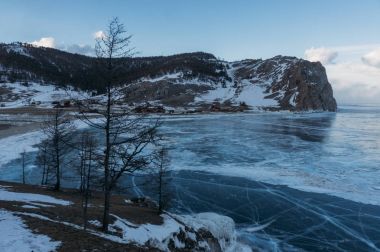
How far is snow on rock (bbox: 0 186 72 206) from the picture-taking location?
72.6ft

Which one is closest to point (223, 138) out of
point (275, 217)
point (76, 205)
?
point (275, 217)

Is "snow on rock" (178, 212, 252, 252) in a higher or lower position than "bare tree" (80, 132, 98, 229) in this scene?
lower

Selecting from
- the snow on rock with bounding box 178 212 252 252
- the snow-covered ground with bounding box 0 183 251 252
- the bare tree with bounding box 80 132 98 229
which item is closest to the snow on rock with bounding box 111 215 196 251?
the snow-covered ground with bounding box 0 183 251 252

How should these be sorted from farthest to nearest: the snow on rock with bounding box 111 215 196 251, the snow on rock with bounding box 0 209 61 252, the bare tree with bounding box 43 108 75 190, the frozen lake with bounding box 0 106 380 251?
the bare tree with bounding box 43 108 75 190
the frozen lake with bounding box 0 106 380 251
the snow on rock with bounding box 111 215 196 251
the snow on rock with bounding box 0 209 61 252

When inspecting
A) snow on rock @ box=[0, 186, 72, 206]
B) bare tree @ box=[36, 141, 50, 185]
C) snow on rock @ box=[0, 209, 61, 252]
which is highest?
snow on rock @ box=[0, 209, 61, 252]

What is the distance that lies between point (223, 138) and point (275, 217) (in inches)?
1797

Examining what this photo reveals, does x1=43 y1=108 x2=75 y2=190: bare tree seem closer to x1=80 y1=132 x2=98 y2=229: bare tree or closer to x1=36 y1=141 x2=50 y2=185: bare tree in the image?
x1=36 y1=141 x2=50 y2=185: bare tree

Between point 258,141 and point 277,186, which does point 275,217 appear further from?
point 258,141

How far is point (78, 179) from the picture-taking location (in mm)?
39188

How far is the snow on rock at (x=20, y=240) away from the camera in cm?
1298

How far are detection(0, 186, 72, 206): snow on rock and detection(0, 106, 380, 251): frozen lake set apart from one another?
28.2 ft

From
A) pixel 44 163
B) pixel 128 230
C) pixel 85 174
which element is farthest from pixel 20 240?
pixel 44 163

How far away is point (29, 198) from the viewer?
23266 millimetres

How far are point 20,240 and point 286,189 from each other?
26002 millimetres
